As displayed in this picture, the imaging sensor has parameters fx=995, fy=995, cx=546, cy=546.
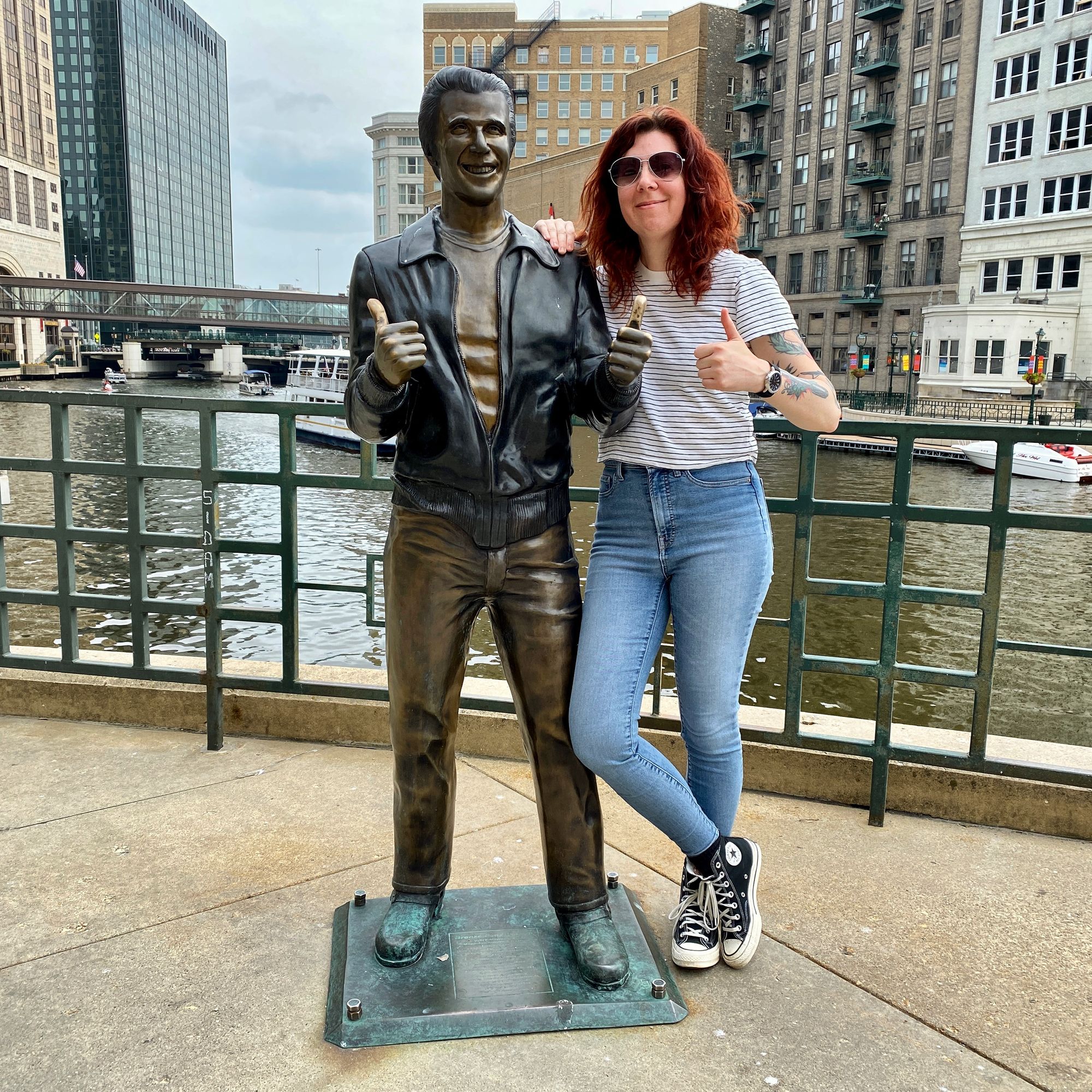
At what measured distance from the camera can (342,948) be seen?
2.67m

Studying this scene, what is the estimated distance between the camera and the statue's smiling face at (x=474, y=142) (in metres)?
2.33

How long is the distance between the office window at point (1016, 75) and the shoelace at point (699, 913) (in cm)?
5032

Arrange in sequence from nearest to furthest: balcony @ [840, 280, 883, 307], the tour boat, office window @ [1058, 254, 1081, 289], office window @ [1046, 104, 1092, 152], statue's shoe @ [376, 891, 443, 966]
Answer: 1. statue's shoe @ [376, 891, 443, 966]
2. the tour boat
3. office window @ [1046, 104, 1092, 152]
4. office window @ [1058, 254, 1081, 289]
5. balcony @ [840, 280, 883, 307]

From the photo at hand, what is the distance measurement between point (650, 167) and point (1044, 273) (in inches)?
1876

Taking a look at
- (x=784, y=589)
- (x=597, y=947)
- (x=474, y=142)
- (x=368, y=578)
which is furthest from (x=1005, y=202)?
(x=597, y=947)

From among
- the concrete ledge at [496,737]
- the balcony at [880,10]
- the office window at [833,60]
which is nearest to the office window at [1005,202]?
the balcony at [880,10]

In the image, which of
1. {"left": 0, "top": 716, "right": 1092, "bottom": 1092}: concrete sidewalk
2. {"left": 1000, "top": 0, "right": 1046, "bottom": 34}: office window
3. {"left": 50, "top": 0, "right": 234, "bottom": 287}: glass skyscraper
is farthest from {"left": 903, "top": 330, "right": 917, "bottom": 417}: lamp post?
{"left": 50, "top": 0, "right": 234, "bottom": 287}: glass skyscraper

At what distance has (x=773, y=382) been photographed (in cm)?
236

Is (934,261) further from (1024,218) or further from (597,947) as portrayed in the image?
(597,947)

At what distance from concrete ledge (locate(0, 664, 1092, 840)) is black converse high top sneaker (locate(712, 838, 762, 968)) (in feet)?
3.79

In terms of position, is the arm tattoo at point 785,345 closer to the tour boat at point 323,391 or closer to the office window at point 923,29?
the tour boat at point 323,391

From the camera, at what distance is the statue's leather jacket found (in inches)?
95.3

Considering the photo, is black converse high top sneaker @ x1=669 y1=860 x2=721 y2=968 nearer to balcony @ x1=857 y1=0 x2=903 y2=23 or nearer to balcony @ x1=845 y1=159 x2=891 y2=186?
balcony @ x1=845 y1=159 x2=891 y2=186

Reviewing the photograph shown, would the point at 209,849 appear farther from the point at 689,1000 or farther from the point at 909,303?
the point at 909,303
